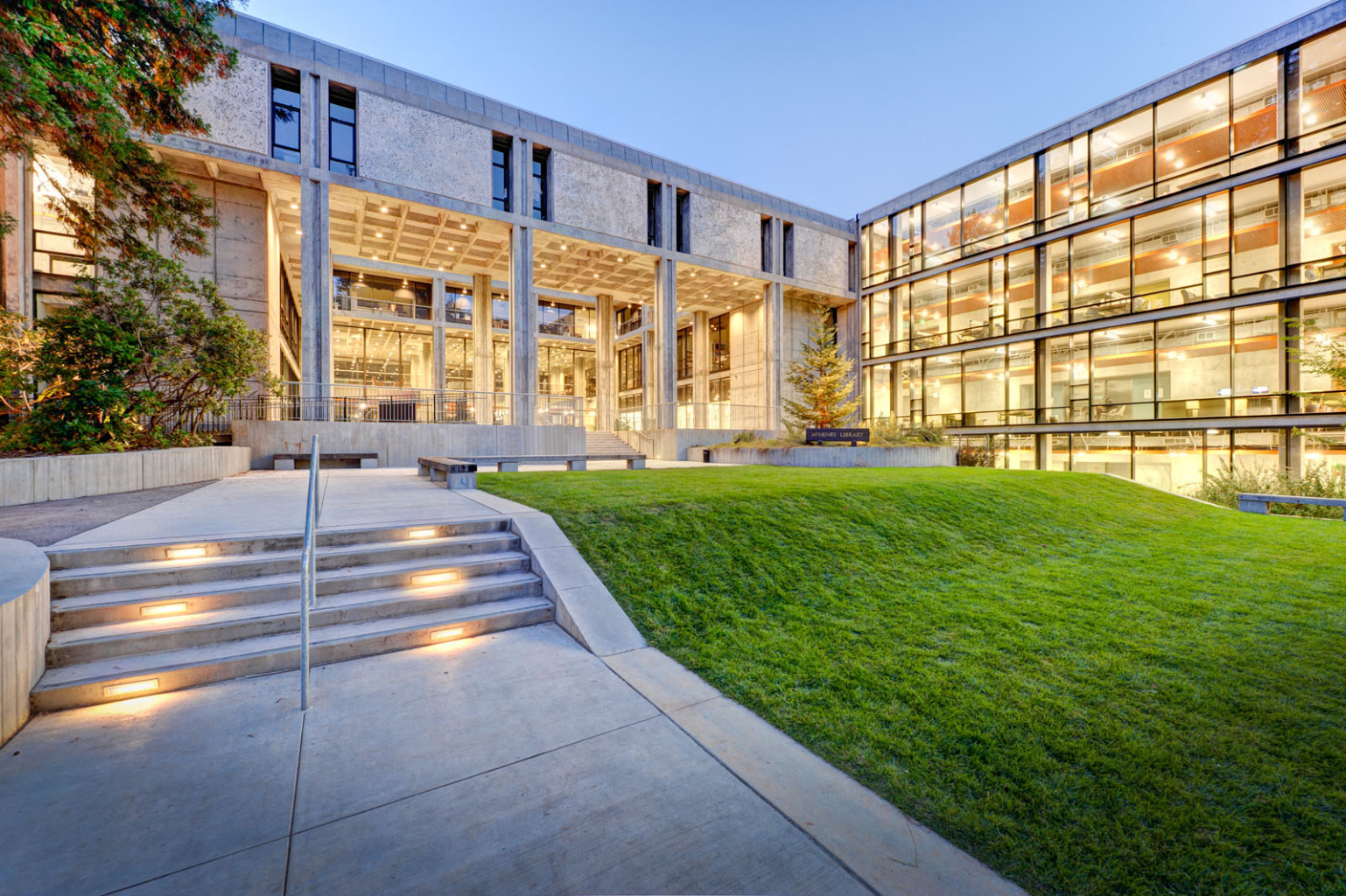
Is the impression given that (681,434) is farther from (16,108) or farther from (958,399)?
(16,108)

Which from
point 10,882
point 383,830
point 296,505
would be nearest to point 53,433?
point 296,505

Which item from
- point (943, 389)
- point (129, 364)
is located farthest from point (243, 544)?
point (943, 389)

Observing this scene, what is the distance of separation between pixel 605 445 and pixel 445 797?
20.0 m

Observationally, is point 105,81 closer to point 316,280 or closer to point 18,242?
point 316,280

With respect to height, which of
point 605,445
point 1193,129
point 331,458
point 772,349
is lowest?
point 331,458

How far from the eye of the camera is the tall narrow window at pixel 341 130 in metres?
17.5

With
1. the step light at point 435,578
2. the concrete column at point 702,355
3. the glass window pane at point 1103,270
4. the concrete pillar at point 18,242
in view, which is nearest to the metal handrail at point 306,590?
the step light at point 435,578

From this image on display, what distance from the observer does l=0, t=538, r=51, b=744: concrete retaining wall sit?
2902 millimetres

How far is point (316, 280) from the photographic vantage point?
55.2ft

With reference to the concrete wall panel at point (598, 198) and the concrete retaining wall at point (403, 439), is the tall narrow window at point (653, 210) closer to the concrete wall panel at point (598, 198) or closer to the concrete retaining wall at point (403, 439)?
the concrete wall panel at point (598, 198)

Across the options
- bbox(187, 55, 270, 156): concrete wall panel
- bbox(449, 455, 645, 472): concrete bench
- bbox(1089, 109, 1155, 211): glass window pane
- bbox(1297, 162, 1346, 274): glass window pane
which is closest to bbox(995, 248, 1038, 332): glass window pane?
bbox(1089, 109, 1155, 211): glass window pane

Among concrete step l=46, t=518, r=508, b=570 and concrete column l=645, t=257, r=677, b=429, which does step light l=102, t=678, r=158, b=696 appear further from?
concrete column l=645, t=257, r=677, b=429

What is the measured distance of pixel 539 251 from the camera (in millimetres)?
22906

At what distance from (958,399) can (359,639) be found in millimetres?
26007
